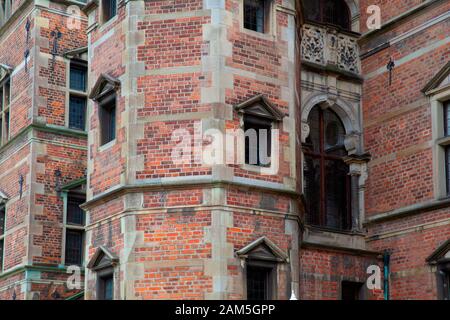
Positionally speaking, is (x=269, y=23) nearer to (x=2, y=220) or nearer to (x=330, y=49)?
(x=330, y=49)

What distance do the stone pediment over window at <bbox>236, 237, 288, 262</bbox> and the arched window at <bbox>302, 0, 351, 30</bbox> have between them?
6031 millimetres

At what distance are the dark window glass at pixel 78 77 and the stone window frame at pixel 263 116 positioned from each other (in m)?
7.45

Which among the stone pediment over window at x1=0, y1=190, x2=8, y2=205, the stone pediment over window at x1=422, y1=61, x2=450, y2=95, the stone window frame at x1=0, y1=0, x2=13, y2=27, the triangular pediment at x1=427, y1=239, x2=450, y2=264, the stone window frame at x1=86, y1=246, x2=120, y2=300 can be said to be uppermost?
the stone window frame at x1=0, y1=0, x2=13, y2=27

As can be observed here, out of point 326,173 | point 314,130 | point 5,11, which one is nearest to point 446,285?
point 326,173

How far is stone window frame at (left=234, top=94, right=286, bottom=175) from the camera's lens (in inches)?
701

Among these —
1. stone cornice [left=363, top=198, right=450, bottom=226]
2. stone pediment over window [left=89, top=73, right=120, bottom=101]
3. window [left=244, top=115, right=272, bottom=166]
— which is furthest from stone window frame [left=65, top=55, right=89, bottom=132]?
stone cornice [left=363, top=198, right=450, bottom=226]

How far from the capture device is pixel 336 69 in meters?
20.9

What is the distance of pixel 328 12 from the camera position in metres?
21.8

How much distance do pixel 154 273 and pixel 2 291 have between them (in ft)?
25.5

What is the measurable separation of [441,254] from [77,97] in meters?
10.1

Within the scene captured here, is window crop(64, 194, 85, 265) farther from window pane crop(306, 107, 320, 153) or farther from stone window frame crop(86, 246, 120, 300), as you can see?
window pane crop(306, 107, 320, 153)

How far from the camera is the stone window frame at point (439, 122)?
18.9 m

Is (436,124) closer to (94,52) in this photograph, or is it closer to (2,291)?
(94,52)
